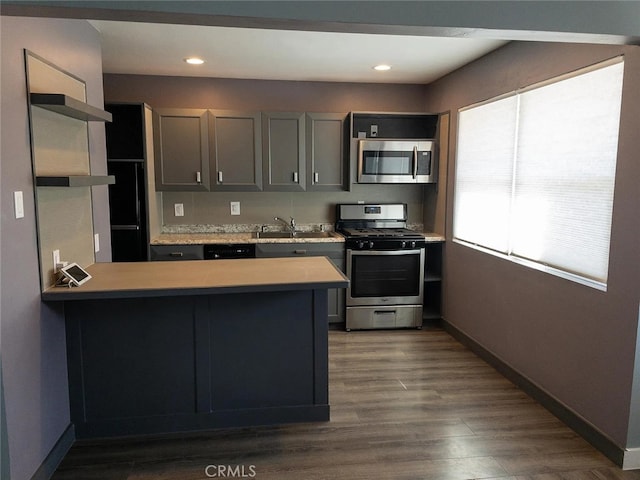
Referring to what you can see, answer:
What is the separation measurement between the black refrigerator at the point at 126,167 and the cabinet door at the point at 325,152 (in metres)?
1.52

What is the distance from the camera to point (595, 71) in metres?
2.50

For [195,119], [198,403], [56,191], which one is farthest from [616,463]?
[195,119]

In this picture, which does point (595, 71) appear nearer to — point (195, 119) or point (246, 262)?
point (246, 262)

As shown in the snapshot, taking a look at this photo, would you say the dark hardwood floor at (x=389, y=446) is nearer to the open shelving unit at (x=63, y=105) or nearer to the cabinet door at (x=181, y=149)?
the open shelving unit at (x=63, y=105)

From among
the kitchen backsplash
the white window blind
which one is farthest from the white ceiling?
the kitchen backsplash

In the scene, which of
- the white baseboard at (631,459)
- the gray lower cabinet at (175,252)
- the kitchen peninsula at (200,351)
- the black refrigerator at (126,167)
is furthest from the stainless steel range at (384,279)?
the white baseboard at (631,459)

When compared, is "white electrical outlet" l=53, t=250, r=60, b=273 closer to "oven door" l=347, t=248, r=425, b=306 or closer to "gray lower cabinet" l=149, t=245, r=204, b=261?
"gray lower cabinet" l=149, t=245, r=204, b=261

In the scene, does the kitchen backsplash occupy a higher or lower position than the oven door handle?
higher

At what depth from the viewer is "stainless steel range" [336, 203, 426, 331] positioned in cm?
434

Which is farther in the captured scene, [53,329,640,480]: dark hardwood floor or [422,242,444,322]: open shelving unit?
[422,242,444,322]: open shelving unit

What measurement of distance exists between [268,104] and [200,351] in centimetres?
286

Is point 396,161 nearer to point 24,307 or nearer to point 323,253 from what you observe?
point 323,253

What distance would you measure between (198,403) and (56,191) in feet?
4.50

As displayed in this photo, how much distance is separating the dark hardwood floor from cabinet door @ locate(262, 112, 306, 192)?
2.09m
